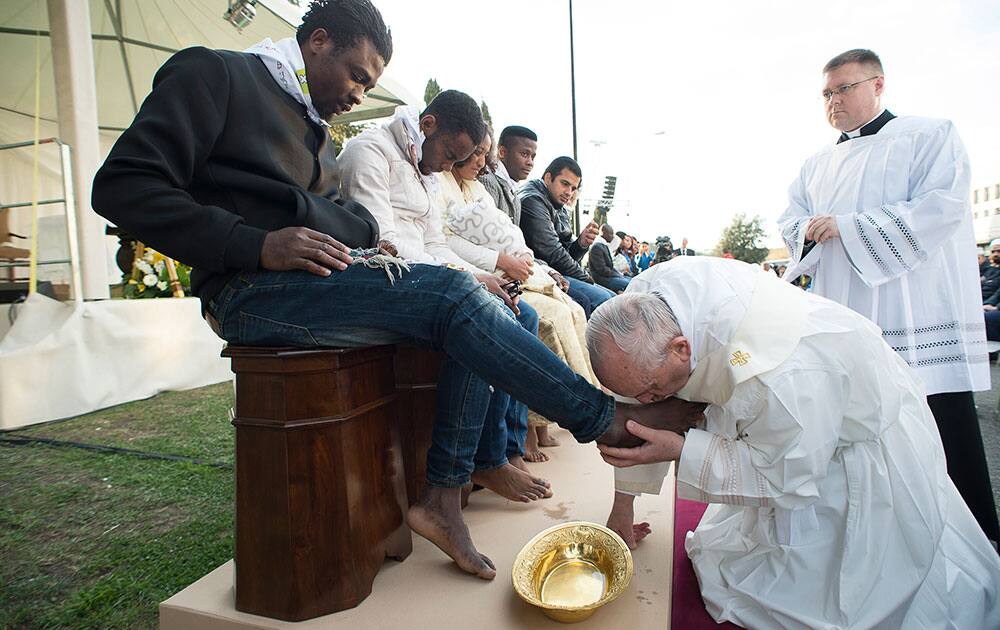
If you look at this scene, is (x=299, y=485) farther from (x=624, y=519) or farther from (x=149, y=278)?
(x=149, y=278)

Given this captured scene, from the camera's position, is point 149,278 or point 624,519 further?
point 149,278

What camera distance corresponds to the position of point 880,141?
2559 mm

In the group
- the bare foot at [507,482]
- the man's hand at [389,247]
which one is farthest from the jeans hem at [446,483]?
the man's hand at [389,247]

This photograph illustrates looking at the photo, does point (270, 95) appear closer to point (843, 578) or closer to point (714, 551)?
point (714, 551)

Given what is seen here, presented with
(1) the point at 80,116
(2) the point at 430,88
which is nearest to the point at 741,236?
(2) the point at 430,88

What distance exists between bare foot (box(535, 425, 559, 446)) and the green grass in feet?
4.85

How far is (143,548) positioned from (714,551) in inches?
78.4

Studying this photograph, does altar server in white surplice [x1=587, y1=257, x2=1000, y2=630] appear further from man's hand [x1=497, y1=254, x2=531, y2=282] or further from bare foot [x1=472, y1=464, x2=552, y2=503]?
man's hand [x1=497, y1=254, x2=531, y2=282]

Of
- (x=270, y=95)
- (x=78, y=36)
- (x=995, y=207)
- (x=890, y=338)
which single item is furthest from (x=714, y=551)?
(x=995, y=207)

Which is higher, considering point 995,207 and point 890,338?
point 995,207

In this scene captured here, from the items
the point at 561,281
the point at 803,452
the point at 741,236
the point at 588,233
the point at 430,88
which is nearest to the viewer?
the point at 803,452

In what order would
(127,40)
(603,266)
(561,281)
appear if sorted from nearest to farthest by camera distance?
(561,281)
(603,266)
(127,40)

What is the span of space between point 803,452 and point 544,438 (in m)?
1.67

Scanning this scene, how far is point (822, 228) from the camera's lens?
8.39 ft
